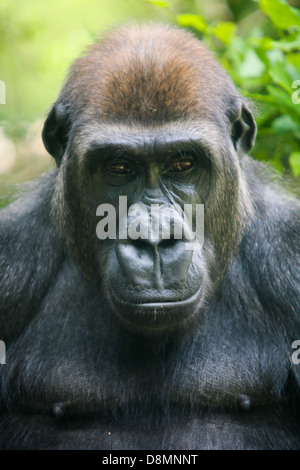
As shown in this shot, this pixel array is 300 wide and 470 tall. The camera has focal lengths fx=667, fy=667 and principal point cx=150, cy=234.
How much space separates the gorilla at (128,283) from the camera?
5121 mm

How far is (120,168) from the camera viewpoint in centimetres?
523

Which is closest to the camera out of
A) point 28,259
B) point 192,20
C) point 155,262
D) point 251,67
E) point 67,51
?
point 155,262

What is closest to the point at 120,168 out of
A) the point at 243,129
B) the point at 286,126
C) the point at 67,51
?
the point at 243,129

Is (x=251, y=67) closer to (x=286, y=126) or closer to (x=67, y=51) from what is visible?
(x=286, y=126)

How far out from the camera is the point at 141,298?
4637 millimetres

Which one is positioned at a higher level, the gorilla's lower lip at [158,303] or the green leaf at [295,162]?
the green leaf at [295,162]

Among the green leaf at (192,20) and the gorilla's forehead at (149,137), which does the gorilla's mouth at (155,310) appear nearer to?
the gorilla's forehead at (149,137)

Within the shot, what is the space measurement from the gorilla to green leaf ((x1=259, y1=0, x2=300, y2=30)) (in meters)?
1.82

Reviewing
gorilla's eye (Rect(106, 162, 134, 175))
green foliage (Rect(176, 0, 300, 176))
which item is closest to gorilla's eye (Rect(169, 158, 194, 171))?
gorilla's eye (Rect(106, 162, 134, 175))

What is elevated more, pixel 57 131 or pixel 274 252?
pixel 57 131

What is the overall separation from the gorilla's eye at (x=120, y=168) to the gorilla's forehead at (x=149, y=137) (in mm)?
209

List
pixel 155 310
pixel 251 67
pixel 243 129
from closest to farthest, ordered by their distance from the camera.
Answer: pixel 155 310
pixel 243 129
pixel 251 67

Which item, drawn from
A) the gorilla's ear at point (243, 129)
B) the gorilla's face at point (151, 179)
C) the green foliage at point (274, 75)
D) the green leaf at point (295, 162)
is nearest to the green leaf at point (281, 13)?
the green foliage at point (274, 75)

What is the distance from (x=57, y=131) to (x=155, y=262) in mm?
1757
